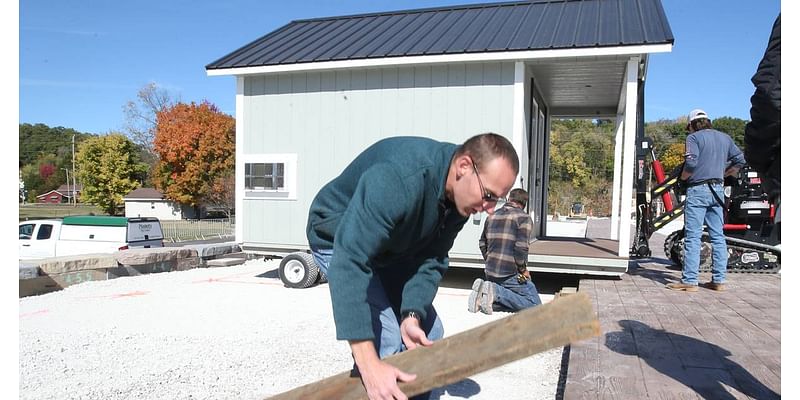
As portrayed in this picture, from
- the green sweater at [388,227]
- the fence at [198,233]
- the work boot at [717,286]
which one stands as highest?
the green sweater at [388,227]

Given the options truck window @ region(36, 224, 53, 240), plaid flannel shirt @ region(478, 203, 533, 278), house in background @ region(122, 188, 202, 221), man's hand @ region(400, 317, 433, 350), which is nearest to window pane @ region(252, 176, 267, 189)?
plaid flannel shirt @ region(478, 203, 533, 278)

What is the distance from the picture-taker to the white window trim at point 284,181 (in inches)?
359

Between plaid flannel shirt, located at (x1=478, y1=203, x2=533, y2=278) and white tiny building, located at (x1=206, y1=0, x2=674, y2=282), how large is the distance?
1664 millimetres

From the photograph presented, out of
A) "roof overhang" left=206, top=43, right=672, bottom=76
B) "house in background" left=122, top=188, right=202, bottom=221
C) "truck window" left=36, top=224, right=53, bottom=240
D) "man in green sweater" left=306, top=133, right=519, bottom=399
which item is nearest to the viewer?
"man in green sweater" left=306, top=133, right=519, bottom=399

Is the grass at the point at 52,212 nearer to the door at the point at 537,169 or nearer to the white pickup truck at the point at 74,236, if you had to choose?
the white pickup truck at the point at 74,236

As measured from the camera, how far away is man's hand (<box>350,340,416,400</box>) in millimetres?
1706

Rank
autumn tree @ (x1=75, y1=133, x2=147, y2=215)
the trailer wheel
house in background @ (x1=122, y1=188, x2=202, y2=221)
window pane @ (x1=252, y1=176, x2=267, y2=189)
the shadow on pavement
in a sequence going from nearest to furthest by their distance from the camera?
the shadow on pavement → the trailer wheel → window pane @ (x1=252, y1=176, x2=267, y2=189) → house in background @ (x1=122, y1=188, x2=202, y2=221) → autumn tree @ (x1=75, y1=133, x2=147, y2=215)

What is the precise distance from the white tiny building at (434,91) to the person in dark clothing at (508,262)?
1543 mm

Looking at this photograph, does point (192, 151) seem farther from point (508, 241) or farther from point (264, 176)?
point (508, 241)

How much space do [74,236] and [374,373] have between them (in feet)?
43.4

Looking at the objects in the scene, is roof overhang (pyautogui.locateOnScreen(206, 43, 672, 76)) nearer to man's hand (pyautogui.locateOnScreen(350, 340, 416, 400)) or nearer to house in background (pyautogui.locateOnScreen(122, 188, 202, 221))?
man's hand (pyautogui.locateOnScreen(350, 340, 416, 400))

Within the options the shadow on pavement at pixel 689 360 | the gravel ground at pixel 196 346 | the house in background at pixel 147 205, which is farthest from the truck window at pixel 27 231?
the house in background at pixel 147 205
